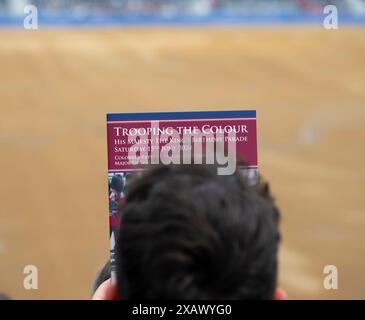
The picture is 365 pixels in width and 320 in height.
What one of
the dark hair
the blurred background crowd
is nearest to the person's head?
the dark hair

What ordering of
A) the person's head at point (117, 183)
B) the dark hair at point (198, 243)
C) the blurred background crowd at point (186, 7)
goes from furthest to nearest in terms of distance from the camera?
the blurred background crowd at point (186, 7) < the person's head at point (117, 183) < the dark hair at point (198, 243)

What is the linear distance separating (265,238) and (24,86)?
199 cm

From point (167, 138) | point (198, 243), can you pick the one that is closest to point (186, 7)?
point (167, 138)

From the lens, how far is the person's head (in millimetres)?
804

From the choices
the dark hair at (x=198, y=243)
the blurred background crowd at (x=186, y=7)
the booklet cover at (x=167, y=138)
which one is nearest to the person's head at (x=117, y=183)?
the booklet cover at (x=167, y=138)

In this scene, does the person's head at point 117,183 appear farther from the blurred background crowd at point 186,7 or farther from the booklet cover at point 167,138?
the blurred background crowd at point 186,7

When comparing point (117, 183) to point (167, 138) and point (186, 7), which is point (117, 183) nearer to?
point (167, 138)

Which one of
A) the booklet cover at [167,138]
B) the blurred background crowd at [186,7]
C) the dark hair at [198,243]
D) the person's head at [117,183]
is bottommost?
the dark hair at [198,243]

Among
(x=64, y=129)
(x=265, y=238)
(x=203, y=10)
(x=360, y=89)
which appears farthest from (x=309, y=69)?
(x=265, y=238)

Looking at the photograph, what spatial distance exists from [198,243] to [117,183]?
1.10ft

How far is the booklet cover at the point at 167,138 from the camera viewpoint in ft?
2.65
